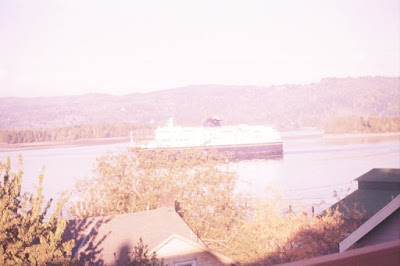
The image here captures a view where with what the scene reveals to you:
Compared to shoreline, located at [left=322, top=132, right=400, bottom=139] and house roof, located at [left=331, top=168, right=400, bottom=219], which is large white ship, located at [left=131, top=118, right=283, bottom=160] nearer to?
house roof, located at [left=331, top=168, right=400, bottom=219]

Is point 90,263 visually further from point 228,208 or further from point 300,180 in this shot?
point 300,180

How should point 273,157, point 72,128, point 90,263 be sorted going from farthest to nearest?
point 72,128
point 273,157
point 90,263

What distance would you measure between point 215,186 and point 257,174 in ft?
103

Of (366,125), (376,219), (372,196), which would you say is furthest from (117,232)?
(366,125)

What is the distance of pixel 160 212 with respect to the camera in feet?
50.5

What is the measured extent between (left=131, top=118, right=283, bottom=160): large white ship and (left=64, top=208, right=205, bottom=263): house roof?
228 feet

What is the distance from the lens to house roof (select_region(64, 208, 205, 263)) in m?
13.1

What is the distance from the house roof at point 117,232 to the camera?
1308 centimetres

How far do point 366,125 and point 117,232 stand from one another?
14604 centimetres

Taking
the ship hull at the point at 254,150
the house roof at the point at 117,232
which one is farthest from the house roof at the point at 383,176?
the ship hull at the point at 254,150

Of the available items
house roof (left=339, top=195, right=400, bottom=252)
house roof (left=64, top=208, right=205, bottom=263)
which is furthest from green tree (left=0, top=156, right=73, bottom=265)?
house roof (left=339, top=195, right=400, bottom=252)

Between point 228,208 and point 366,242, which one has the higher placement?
point 366,242

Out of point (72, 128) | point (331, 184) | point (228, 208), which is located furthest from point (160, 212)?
point (72, 128)

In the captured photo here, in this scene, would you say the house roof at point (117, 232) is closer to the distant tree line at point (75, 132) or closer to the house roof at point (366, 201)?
the house roof at point (366, 201)
